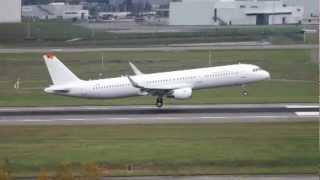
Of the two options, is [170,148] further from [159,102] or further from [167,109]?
[159,102]

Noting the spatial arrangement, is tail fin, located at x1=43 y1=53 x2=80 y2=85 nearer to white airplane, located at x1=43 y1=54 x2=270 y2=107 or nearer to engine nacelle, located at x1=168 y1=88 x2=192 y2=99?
white airplane, located at x1=43 y1=54 x2=270 y2=107

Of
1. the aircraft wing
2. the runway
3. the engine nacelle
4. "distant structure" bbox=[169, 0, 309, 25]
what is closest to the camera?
the runway

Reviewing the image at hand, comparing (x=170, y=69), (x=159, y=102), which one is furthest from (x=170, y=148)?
(x=170, y=69)

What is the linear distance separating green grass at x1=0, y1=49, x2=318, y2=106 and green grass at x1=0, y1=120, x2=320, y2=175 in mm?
13365

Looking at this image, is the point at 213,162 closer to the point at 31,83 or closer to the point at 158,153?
the point at 158,153

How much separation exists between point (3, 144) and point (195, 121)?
11.9 m

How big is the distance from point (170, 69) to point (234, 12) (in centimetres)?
11186

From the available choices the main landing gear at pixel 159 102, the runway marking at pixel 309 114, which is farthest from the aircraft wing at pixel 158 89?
the runway marking at pixel 309 114

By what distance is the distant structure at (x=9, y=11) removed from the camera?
168 m

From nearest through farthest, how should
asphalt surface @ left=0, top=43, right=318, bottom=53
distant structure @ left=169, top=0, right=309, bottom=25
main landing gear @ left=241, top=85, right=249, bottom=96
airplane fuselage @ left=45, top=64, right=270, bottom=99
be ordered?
airplane fuselage @ left=45, top=64, right=270, bottom=99, main landing gear @ left=241, top=85, right=249, bottom=96, asphalt surface @ left=0, top=43, right=318, bottom=53, distant structure @ left=169, top=0, right=309, bottom=25

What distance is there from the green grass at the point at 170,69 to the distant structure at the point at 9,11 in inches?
2632

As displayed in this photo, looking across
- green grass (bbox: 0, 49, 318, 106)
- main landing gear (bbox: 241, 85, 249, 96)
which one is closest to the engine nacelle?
green grass (bbox: 0, 49, 318, 106)

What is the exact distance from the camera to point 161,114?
168ft

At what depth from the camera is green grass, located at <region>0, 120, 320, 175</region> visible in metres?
34.4
